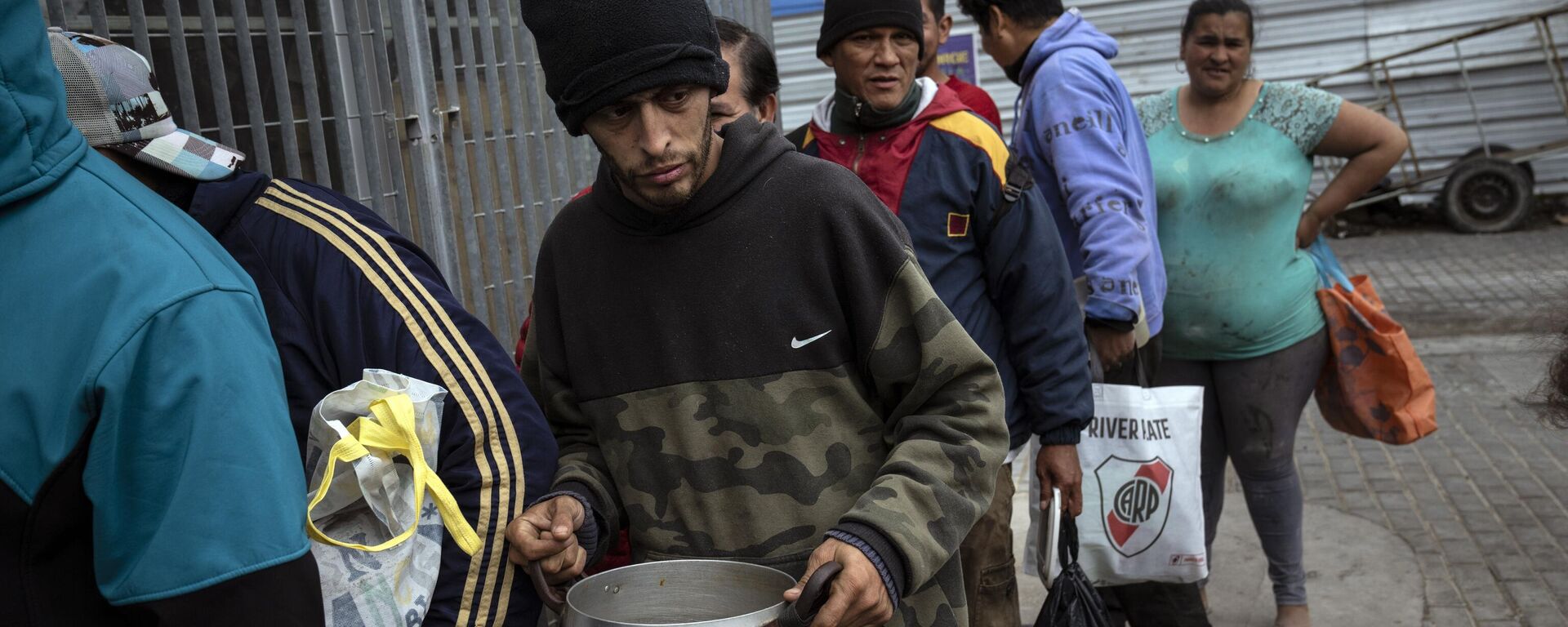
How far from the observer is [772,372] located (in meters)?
1.96

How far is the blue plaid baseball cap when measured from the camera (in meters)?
1.69

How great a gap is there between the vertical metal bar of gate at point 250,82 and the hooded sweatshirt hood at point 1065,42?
7.01 feet

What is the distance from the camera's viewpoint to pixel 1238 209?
412cm

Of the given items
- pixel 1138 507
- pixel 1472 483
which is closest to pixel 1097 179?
pixel 1138 507

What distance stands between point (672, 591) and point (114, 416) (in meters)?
0.83

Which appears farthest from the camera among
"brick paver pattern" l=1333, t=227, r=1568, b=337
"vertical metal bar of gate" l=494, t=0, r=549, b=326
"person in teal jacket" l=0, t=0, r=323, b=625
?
"brick paver pattern" l=1333, t=227, r=1568, b=337

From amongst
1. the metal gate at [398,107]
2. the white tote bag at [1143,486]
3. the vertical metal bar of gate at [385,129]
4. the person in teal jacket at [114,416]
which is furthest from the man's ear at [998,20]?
the person in teal jacket at [114,416]

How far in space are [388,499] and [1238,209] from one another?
10.5ft

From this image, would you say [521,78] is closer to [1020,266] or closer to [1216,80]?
[1020,266]

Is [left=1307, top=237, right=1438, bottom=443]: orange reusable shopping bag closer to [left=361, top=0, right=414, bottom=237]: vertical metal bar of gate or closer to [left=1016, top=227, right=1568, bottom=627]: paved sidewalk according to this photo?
[left=1016, top=227, right=1568, bottom=627]: paved sidewalk

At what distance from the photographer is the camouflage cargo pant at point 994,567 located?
310cm

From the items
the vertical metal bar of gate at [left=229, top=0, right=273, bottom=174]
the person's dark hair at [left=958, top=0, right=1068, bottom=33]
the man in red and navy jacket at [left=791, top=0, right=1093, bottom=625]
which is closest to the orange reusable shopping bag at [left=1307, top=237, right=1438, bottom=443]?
the person's dark hair at [left=958, top=0, right=1068, bottom=33]

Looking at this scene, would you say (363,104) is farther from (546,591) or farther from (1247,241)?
(1247,241)

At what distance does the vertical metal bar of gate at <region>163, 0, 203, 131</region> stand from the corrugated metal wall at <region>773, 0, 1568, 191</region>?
9719mm
